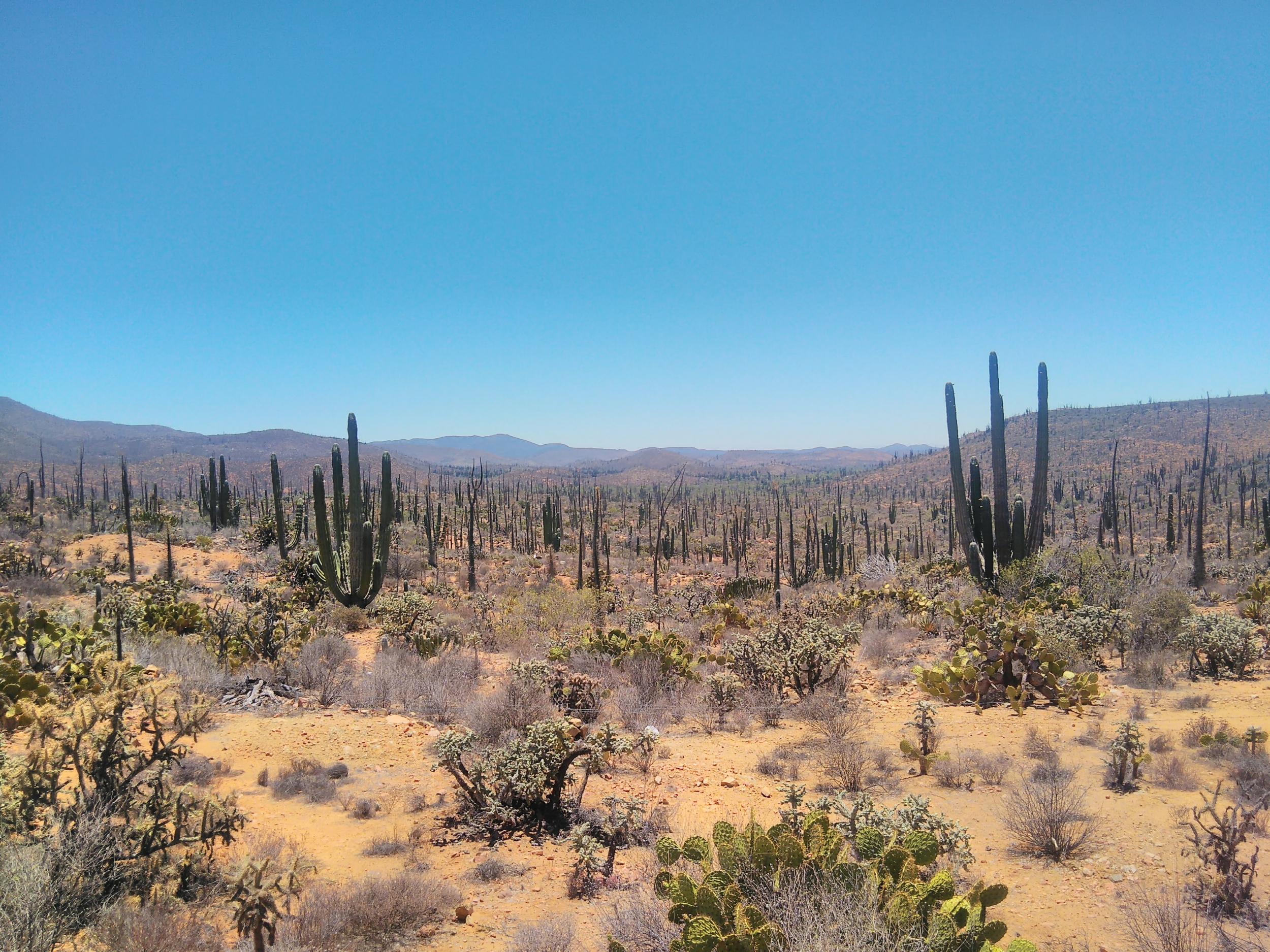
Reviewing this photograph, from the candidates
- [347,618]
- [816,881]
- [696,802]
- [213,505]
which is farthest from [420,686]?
[213,505]

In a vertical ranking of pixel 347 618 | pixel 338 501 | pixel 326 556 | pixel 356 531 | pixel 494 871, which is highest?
pixel 338 501

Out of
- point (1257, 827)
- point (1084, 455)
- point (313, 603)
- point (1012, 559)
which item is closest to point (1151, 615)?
point (1012, 559)

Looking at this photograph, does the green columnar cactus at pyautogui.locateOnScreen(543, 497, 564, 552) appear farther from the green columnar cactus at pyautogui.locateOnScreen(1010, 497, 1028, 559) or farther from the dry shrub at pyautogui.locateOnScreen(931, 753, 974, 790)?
the dry shrub at pyautogui.locateOnScreen(931, 753, 974, 790)

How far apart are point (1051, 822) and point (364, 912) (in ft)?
15.8

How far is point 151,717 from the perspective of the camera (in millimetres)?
4543

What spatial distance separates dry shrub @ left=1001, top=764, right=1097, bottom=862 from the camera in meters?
4.90

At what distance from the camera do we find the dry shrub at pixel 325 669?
9.38 meters

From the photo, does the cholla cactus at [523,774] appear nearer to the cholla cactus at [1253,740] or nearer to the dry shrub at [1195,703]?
the cholla cactus at [1253,740]

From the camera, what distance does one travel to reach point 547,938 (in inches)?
155

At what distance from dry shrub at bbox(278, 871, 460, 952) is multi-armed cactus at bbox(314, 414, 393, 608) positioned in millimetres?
11610

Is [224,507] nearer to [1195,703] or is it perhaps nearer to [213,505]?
[213,505]

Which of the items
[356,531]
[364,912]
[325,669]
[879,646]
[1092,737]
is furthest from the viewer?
[356,531]

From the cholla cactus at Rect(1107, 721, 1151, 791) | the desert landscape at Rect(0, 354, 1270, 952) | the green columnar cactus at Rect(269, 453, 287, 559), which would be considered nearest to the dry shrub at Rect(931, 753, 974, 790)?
the desert landscape at Rect(0, 354, 1270, 952)

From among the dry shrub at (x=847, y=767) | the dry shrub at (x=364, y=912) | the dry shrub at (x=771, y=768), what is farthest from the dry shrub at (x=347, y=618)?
the dry shrub at (x=847, y=767)
